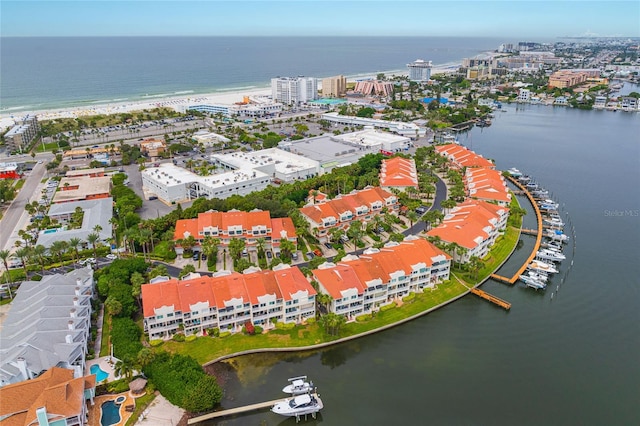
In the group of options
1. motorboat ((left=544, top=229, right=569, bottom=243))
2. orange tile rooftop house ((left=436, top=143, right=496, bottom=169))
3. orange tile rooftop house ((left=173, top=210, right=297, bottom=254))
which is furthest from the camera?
orange tile rooftop house ((left=436, top=143, right=496, bottom=169))

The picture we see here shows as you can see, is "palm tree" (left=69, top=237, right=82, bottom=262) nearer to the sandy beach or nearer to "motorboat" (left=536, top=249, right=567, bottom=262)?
"motorboat" (left=536, top=249, right=567, bottom=262)

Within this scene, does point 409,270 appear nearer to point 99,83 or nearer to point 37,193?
point 37,193

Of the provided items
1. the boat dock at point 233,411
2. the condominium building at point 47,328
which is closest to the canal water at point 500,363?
the boat dock at point 233,411

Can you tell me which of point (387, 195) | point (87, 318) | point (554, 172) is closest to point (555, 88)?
point (554, 172)

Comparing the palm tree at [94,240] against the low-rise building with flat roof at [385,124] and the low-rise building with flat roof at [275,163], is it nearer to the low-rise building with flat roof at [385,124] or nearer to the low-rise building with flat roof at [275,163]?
the low-rise building with flat roof at [275,163]

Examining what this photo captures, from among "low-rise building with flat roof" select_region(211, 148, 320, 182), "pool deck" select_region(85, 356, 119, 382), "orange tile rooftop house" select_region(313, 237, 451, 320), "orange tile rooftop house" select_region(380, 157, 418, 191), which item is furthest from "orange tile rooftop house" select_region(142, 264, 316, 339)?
"low-rise building with flat roof" select_region(211, 148, 320, 182)

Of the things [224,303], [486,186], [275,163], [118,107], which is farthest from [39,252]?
[118,107]
